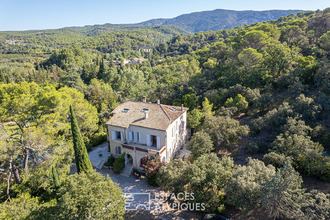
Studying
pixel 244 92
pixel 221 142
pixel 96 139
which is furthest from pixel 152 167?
pixel 244 92

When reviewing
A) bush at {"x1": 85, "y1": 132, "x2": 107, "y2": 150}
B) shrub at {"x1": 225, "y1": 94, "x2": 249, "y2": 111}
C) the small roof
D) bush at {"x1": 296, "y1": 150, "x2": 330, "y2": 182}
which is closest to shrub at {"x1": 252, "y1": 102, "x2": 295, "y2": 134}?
shrub at {"x1": 225, "y1": 94, "x2": 249, "y2": 111}

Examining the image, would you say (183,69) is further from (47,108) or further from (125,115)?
(47,108)

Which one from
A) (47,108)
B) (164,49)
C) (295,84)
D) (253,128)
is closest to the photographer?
(47,108)

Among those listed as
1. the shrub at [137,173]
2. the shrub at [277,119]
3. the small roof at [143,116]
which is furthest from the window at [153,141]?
the shrub at [277,119]

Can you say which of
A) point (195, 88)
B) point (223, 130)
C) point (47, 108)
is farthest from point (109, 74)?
point (223, 130)

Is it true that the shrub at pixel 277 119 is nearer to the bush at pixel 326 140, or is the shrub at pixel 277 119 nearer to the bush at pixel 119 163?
the bush at pixel 326 140

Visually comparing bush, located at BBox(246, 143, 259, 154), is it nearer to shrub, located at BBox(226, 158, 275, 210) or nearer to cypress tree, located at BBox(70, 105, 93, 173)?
shrub, located at BBox(226, 158, 275, 210)

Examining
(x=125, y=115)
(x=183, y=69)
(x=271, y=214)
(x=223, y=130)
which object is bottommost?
(x=271, y=214)
